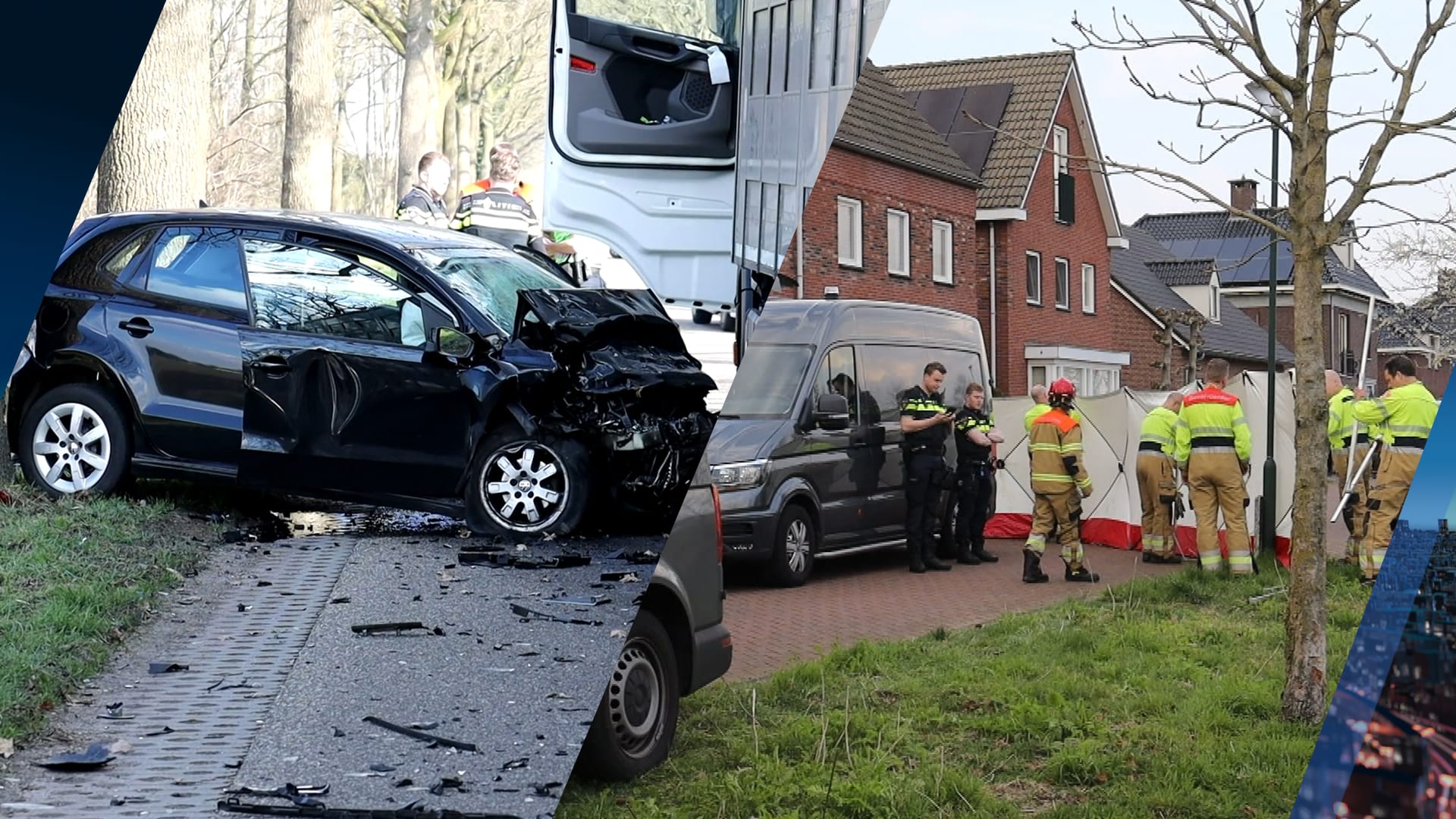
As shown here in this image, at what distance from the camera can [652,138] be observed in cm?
131

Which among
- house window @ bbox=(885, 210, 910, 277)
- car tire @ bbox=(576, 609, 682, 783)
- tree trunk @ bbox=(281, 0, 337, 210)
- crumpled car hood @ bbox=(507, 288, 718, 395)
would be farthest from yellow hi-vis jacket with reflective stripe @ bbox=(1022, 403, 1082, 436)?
tree trunk @ bbox=(281, 0, 337, 210)

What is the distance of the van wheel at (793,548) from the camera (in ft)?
4.29

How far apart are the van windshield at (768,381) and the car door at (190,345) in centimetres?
52

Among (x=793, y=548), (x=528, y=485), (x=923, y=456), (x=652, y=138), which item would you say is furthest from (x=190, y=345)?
(x=923, y=456)

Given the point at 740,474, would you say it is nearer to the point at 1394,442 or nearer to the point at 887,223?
the point at 887,223

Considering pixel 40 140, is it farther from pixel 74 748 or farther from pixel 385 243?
pixel 74 748

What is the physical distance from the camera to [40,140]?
1647 mm

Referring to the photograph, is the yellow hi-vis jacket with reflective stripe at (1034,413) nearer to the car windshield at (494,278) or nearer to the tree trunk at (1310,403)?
the tree trunk at (1310,403)

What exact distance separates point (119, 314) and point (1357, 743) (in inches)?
53.3

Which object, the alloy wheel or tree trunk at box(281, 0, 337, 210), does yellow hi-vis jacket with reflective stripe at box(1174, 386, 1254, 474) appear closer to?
tree trunk at box(281, 0, 337, 210)

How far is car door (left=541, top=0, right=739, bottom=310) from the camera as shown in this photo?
4.25ft

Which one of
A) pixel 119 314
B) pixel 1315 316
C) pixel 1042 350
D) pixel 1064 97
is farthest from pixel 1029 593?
pixel 119 314

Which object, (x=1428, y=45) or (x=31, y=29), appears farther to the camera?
(x=31, y=29)

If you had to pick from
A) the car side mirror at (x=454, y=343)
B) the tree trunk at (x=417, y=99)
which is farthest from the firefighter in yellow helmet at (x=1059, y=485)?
the tree trunk at (x=417, y=99)
